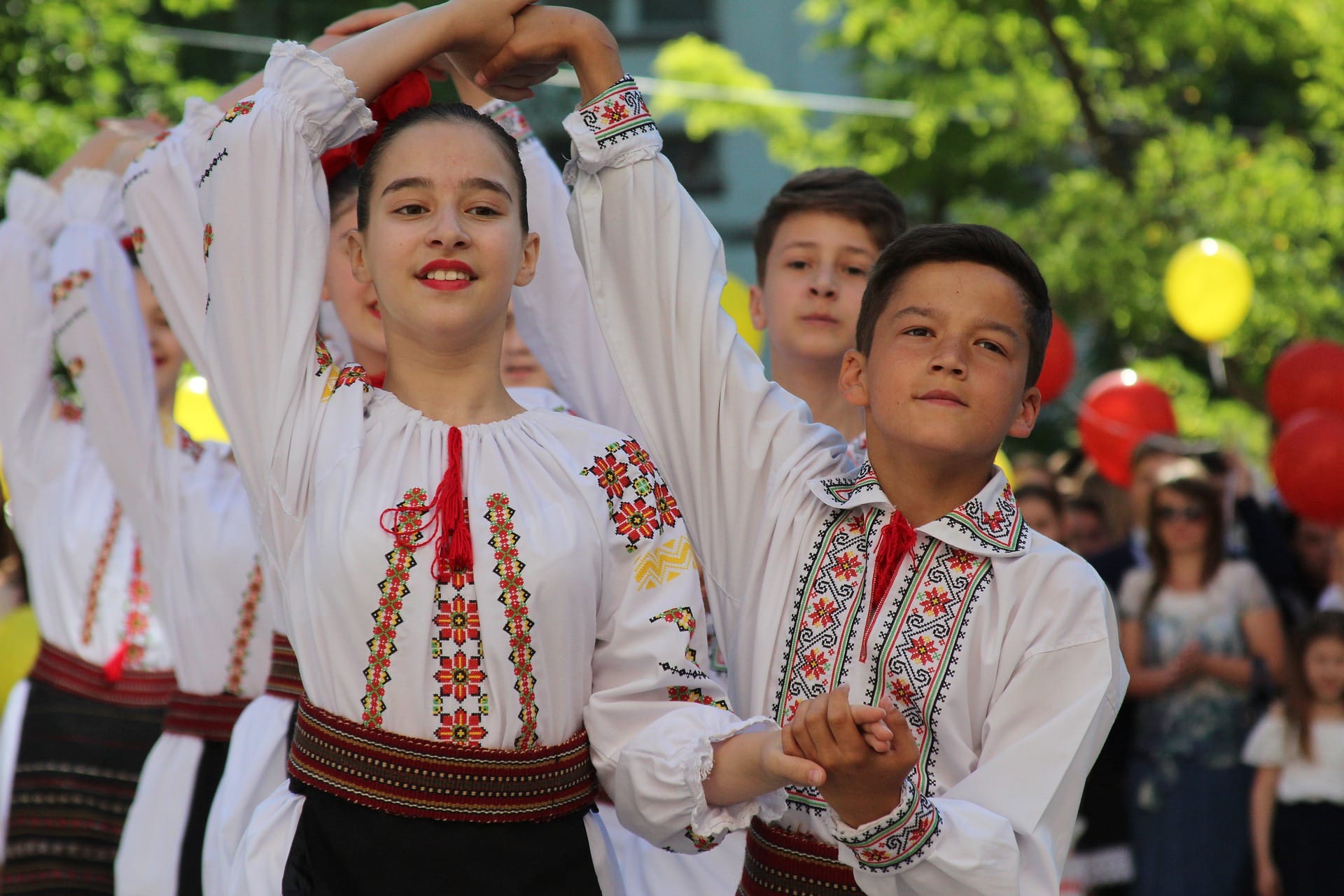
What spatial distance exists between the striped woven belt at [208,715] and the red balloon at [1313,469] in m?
4.13

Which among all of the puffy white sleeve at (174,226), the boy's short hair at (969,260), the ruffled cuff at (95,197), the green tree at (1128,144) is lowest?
the boy's short hair at (969,260)

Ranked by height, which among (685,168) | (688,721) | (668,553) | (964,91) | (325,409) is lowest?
(688,721)

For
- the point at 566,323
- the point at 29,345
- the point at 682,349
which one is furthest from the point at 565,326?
the point at 29,345

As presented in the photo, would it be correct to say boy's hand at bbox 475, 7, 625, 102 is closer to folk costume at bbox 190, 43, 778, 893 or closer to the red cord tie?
folk costume at bbox 190, 43, 778, 893

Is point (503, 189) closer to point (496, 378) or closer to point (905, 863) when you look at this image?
point (496, 378)

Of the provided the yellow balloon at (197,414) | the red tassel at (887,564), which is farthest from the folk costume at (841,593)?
the yellow balloon at (197,414)

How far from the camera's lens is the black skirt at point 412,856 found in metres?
2.17

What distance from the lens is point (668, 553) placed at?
2357mm

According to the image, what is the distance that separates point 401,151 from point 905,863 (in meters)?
1.24

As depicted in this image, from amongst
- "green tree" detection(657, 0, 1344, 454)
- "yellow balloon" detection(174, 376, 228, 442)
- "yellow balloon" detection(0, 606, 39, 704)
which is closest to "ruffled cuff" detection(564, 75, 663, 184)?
"yellow balloon" detection(174, 376, 228, 442)

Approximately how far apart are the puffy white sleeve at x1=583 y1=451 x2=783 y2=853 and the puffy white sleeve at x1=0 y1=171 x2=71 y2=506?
82.0 inches

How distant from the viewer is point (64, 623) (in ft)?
13.4

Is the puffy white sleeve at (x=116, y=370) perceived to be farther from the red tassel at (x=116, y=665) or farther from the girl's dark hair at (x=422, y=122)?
the girl's dark hair at (x=422, y=122)

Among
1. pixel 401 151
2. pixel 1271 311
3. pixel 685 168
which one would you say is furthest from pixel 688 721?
pixel 685 168
